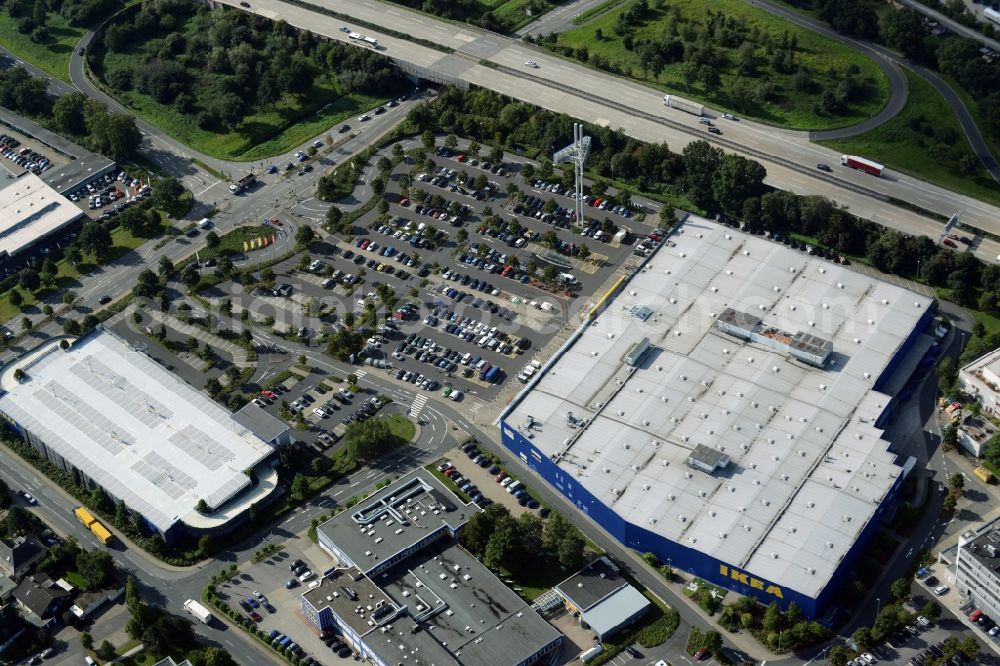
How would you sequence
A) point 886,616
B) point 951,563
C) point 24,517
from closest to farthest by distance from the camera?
point 886,616
point 951,563
point 24,517

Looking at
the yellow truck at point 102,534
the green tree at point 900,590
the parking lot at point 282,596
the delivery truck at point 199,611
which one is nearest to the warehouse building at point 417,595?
the parking lot at point 282,596

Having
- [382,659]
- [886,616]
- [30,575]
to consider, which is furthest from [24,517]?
[886,616]

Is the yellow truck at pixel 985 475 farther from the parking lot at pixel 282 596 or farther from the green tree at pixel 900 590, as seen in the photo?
the parking lot at pixel 282 596

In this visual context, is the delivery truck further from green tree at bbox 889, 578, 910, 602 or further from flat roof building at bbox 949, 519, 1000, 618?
flat roof building at bbox 949, 519, 1000, 618

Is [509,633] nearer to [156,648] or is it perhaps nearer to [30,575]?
[156,648]

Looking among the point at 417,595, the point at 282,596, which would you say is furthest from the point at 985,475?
the point at 282,596

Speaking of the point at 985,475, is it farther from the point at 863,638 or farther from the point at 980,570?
the point at 863,638
